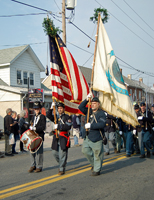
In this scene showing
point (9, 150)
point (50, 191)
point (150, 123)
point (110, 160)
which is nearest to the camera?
point (50, 191)

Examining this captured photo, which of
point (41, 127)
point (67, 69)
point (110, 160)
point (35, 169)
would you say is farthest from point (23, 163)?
point (67, 69)

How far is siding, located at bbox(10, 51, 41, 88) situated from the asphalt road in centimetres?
1580

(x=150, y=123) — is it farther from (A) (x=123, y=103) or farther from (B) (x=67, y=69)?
(B) (x=67, y=69)

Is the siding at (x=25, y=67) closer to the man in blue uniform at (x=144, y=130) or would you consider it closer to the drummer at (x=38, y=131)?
the man in blue uniform at (x=144, y=130)

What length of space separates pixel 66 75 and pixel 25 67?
1769cm

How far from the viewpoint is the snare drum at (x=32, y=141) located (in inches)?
278

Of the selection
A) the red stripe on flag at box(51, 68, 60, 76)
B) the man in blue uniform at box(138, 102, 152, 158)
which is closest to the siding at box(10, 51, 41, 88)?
the man in blue uniform at box(138, 102, 152, 158)

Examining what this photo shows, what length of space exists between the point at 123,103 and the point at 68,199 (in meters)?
3.62

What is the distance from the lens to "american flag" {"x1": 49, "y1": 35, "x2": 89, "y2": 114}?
779cm

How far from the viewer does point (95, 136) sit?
6750 millimetres

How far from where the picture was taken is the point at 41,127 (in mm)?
7402

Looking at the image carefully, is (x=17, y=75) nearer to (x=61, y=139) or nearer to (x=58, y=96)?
(x=58, y=96)

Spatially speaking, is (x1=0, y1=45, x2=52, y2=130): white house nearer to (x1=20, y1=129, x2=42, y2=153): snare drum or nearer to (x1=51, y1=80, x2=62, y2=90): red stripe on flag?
(x1=51, y1=80, x2=62, y2=90): red stripe on flag

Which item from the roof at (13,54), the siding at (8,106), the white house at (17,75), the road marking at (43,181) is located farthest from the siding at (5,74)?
the road marking at (43,181)
